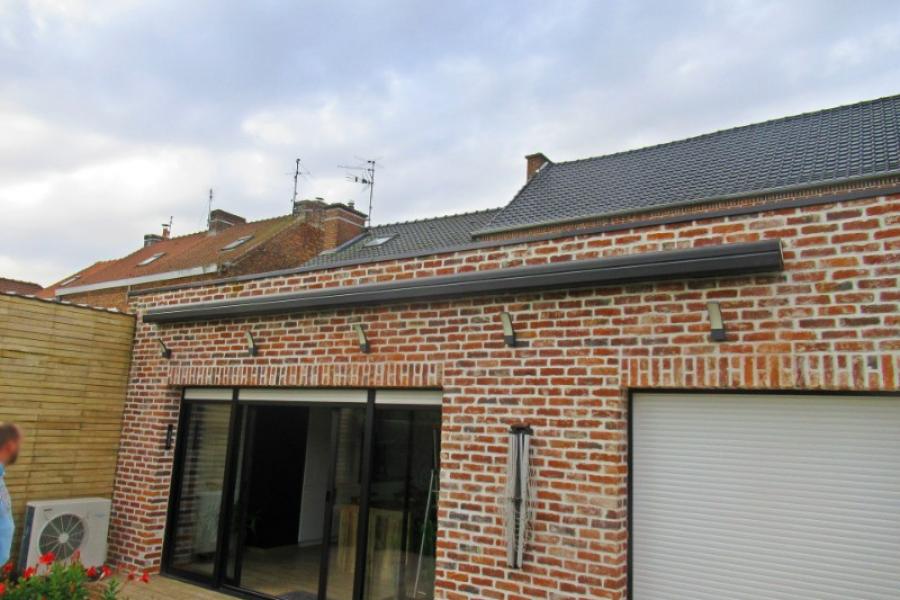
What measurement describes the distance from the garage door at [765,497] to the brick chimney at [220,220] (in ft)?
59.4

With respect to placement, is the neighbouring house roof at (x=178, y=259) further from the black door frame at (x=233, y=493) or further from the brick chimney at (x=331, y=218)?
the black door frame at (x=233, y=493)

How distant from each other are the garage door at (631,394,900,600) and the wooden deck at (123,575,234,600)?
410 centimetres

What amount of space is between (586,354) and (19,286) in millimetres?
25881

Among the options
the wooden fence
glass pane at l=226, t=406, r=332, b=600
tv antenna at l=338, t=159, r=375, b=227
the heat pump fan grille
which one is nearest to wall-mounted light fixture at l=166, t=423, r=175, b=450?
the wooden fence

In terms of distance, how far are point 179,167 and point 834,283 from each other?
34.3 ft

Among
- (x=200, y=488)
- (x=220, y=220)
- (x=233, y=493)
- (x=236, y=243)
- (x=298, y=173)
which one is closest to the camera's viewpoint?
(x=233, y=493)

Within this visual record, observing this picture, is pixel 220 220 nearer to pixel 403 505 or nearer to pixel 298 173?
pixel 298 173

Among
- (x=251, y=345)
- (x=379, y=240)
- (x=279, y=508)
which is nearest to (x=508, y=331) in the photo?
(x=251, y=345)

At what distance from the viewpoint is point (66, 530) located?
5.88m

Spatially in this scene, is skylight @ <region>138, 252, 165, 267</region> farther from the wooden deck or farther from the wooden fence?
the wooden deck

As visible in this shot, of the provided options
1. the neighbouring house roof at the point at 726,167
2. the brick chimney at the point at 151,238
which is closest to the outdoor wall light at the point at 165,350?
the neighbouring house roof at the point at 726,167

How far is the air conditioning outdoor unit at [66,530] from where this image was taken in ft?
18.6

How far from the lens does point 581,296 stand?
13.3 feet

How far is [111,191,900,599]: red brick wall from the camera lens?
3199 mm
